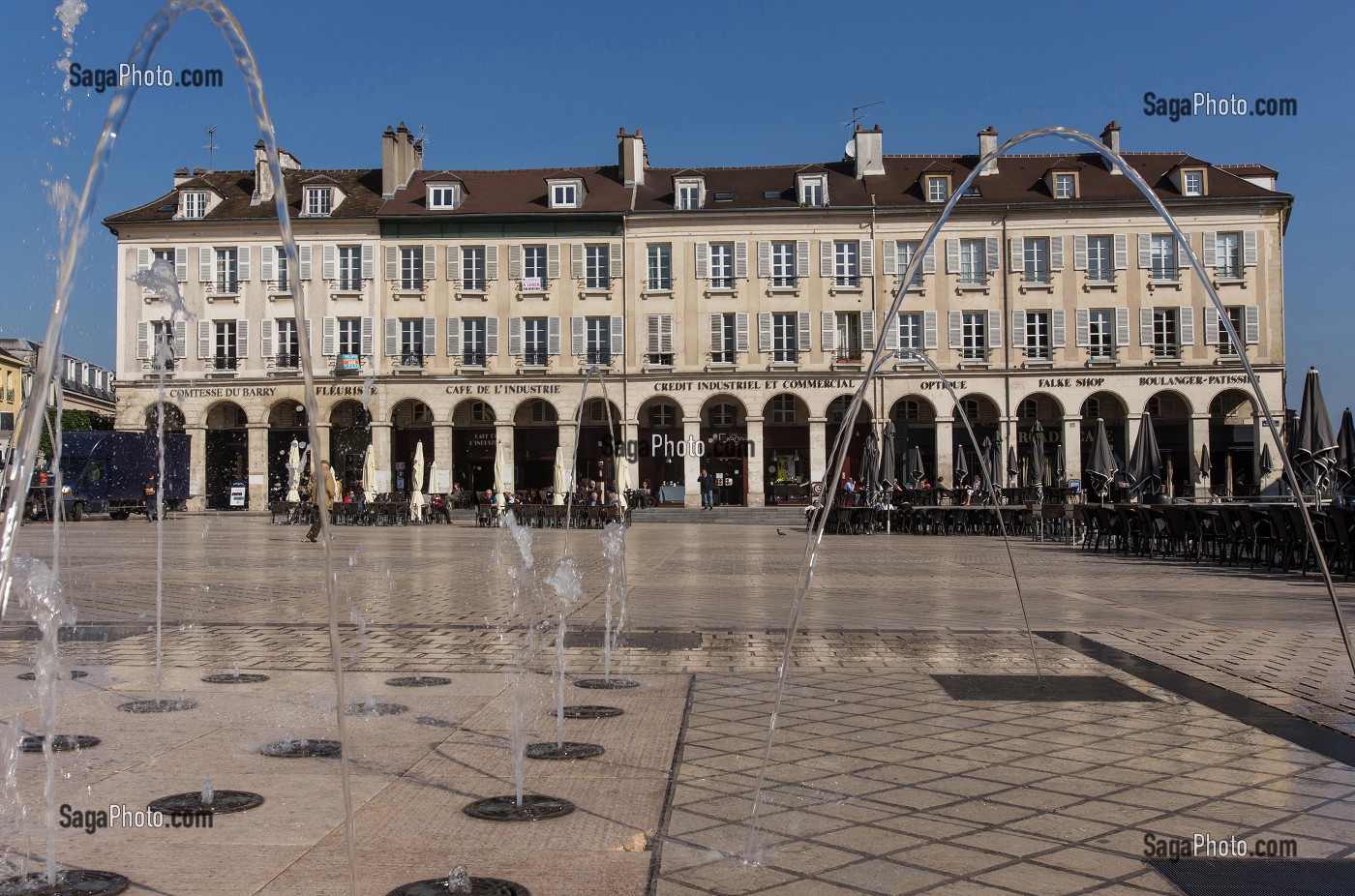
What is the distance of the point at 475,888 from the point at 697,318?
45511 mm

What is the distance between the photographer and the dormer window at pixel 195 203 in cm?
4931

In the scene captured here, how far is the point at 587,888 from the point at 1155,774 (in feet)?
8.81

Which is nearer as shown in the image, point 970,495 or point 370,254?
point 970,495

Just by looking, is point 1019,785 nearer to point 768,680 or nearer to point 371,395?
point 768,680

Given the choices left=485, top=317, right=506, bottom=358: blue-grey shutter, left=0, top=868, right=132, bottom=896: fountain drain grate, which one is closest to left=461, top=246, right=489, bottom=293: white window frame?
left=485, top=317, right=506, bottom=358: blue-grey shutter

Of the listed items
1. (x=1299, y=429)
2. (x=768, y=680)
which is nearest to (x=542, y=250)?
(x=1299, y=429)

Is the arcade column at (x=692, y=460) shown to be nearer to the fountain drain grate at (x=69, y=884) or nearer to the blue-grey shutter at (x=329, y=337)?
the blue-grey shutter at (x=329, y=337)

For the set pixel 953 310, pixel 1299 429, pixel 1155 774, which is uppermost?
pixel 953 310

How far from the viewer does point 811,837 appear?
13.2ft

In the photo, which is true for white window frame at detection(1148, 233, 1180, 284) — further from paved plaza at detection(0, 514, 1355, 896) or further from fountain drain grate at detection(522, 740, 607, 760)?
fountain drain grate at detection(522, 740, 607, 760)

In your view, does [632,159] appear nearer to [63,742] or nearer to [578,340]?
[578,340]

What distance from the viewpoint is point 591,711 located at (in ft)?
20.6

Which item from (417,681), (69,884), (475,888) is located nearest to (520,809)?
(475,888)

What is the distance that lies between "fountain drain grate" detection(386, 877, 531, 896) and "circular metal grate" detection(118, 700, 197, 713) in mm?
3294
